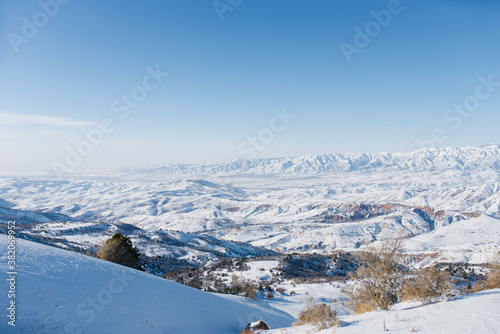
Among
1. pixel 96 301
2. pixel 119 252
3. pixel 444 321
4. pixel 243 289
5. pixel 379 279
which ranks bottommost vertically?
pixel 243 289

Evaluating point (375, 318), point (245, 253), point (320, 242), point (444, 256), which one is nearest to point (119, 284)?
point (375, 318)

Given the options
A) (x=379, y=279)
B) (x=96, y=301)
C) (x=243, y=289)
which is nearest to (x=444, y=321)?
(x=379, y=279)

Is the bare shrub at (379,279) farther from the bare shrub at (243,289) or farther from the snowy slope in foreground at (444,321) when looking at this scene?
the bare shrub at (243,289)

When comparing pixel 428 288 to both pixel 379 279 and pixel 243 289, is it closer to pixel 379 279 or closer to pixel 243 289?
pixel 379 279

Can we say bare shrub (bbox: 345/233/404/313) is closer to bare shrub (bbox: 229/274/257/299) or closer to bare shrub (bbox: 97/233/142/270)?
bare shrub (bbox: 229/274/257/299)

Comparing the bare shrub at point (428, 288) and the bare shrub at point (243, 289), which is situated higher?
the bare shrub at point (428, 288)

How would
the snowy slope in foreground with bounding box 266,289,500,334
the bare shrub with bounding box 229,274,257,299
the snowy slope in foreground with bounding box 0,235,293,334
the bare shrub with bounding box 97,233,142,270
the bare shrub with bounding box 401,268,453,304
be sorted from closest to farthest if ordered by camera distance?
the snowy slope in foreground with bounding box 266,289,500,334 < the snowy slope in foreground with bounding box 0,235,293,334 < the bare shrub with bounding box 401,268,453,304 < the bare shrub with bounding box 229,274,257,299 < the bare shrub with bounding box 97,233,142,270

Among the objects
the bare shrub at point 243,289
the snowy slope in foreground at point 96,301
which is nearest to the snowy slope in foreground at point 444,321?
the snowy slope in foreground at point 96,301

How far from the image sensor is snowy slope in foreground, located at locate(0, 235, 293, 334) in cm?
762

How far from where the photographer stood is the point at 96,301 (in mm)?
9164

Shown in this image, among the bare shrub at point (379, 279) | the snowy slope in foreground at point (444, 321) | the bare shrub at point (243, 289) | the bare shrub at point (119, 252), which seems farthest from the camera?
the bare shrub at point (119, 252)

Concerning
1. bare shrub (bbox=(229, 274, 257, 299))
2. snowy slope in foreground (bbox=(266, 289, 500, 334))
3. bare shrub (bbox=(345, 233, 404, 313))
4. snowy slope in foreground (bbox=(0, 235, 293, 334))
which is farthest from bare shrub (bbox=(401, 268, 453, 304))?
bare shrub (bbox=(229, 274, 257, 299))

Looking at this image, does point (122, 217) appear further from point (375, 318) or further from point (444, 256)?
point (375, 318)

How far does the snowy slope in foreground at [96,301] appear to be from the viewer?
762 centimetres
